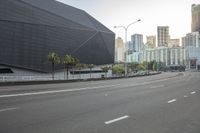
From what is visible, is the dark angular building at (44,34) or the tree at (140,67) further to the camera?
the tree at (140,67)

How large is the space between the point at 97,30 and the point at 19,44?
119 feet

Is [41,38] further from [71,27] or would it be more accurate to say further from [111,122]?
[111,122]

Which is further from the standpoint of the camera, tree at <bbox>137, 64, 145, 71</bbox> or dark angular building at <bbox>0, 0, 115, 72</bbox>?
tree at <bbox>137, 64, 145, 71</bbox>

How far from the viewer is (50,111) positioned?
11164 mm

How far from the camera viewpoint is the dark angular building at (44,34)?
6844 centimetres

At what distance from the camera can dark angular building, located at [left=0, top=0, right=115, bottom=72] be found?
68.4 meters

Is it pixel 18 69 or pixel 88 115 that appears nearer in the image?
pixel 88 115

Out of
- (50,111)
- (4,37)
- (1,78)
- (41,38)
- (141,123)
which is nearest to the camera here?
(141,123)

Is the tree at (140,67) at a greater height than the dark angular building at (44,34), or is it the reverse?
the dark angular building at (44,34)

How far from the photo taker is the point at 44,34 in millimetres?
78688

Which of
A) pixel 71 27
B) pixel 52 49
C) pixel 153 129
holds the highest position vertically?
pixel 71 27

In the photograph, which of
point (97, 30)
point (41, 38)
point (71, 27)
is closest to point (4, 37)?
point (41, 38)

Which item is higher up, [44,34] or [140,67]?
[44,34]

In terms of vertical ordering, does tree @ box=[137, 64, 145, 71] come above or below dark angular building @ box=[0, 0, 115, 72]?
below
